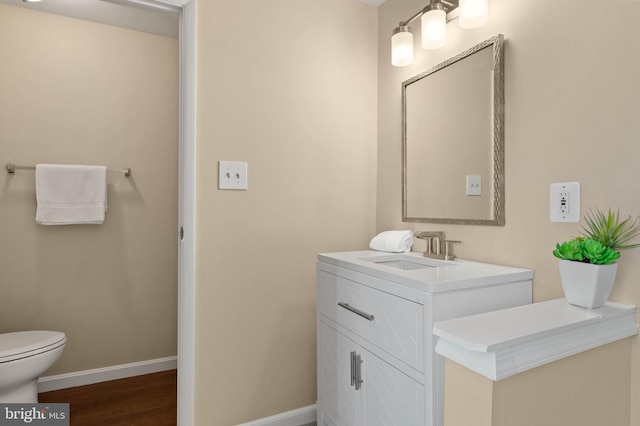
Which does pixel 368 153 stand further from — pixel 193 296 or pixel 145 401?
pixel 145 401

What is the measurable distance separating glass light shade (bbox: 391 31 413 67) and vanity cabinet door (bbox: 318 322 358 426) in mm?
1231

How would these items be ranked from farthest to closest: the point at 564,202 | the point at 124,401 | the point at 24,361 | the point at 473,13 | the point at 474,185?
the point at 124,401, the point at 24,361, the point at 474,185, the point at 473,13, the point at 564,202

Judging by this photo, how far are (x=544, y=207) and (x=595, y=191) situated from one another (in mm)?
153

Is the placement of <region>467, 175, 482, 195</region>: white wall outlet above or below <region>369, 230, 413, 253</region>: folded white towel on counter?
above

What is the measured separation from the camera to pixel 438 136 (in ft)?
5.19

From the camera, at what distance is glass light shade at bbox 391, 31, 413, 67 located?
1612mm

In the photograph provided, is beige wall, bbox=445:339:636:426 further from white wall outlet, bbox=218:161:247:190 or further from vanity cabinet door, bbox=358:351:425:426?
white wall outlet, bbox=218:161:247:190

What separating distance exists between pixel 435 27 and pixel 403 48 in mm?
204

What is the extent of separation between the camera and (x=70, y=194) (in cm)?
215

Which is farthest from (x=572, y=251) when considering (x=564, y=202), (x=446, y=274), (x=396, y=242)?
(x=396, y=242)

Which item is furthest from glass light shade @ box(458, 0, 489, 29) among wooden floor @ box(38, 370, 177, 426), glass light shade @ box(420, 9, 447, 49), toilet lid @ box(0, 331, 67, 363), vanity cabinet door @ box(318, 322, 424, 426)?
toilet lid @ box(0, 331, 67, 363)

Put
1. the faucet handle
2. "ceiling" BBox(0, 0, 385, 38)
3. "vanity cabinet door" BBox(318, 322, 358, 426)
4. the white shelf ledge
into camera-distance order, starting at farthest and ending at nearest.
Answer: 1. "ceiling" BBox(0, 0, 385, 38)
2. the faucet handle
3. "vanity cabinet door" BBox(318, 322, 358, 426)
4. the white shelf ledge

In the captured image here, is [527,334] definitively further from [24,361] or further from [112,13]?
[112,13]

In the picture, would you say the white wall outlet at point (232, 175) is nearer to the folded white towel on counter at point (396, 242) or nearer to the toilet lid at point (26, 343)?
the folded white towel on counter at point (396, 242)
